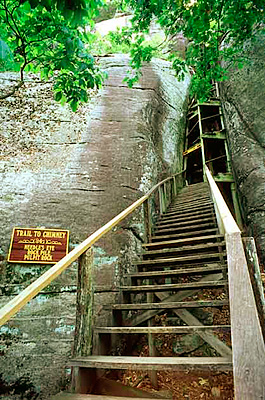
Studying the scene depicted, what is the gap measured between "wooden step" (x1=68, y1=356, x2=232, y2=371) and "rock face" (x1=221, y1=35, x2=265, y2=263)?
189 inches

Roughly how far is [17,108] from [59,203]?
2.51m

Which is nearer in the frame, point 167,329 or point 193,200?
point 167,329

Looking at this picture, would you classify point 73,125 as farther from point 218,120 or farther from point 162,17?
point 218,120

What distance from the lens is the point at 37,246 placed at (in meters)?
3.70

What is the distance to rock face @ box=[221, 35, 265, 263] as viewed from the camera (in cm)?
653

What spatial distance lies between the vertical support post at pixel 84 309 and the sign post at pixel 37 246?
144 centimetres

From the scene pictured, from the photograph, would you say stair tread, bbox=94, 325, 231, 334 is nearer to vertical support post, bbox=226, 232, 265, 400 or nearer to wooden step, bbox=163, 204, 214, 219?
vertical support post, bbox=226, 232, 265, 400

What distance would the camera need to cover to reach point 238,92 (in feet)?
27.6

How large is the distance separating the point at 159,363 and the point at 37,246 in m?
2.55

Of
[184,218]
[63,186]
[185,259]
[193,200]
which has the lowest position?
[185,259]

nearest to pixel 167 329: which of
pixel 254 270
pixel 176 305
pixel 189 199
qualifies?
pixel 176 305

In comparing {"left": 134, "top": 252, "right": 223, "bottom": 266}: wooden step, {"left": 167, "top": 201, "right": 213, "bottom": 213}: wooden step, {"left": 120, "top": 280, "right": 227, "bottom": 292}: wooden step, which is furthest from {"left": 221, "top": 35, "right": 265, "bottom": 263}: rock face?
{"left": 120, "top": 280, "right": 227, "bottom": 292}: wooden step

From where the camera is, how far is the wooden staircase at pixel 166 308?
1.83 meters

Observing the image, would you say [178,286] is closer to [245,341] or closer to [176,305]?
[176,305]
